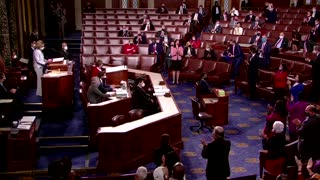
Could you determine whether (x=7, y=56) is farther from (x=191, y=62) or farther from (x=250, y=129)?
(x=250, y=129)

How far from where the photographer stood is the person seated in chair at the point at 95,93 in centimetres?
900

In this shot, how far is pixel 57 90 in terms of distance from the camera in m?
9.98

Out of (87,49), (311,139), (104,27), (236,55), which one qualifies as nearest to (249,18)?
(236,55)

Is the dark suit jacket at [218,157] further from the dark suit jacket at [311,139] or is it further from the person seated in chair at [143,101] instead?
the person seated in chair at [143,101]

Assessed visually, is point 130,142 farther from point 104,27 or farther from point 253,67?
point 104,27

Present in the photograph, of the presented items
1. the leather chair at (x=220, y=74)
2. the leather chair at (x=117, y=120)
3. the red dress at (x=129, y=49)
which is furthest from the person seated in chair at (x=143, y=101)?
the red dress at (x=129, y=49)

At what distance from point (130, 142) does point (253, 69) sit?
17.5ft

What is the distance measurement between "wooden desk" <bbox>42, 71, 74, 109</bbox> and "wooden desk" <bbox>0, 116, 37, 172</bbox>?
2336mm

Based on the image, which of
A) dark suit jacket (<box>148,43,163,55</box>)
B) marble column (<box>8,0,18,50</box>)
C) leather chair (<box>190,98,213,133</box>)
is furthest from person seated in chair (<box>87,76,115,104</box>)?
dark suit jacket (<box>148,43,163,55</box>)

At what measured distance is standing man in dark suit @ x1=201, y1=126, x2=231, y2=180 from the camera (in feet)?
19.3

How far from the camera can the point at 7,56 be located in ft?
40.8

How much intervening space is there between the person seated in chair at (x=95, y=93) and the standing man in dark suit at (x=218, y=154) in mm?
3600

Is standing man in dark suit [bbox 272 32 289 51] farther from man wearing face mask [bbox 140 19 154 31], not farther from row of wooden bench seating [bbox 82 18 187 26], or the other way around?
row of wooden bench seating [bbox 82 18 187 26]

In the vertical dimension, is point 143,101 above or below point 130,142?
above
